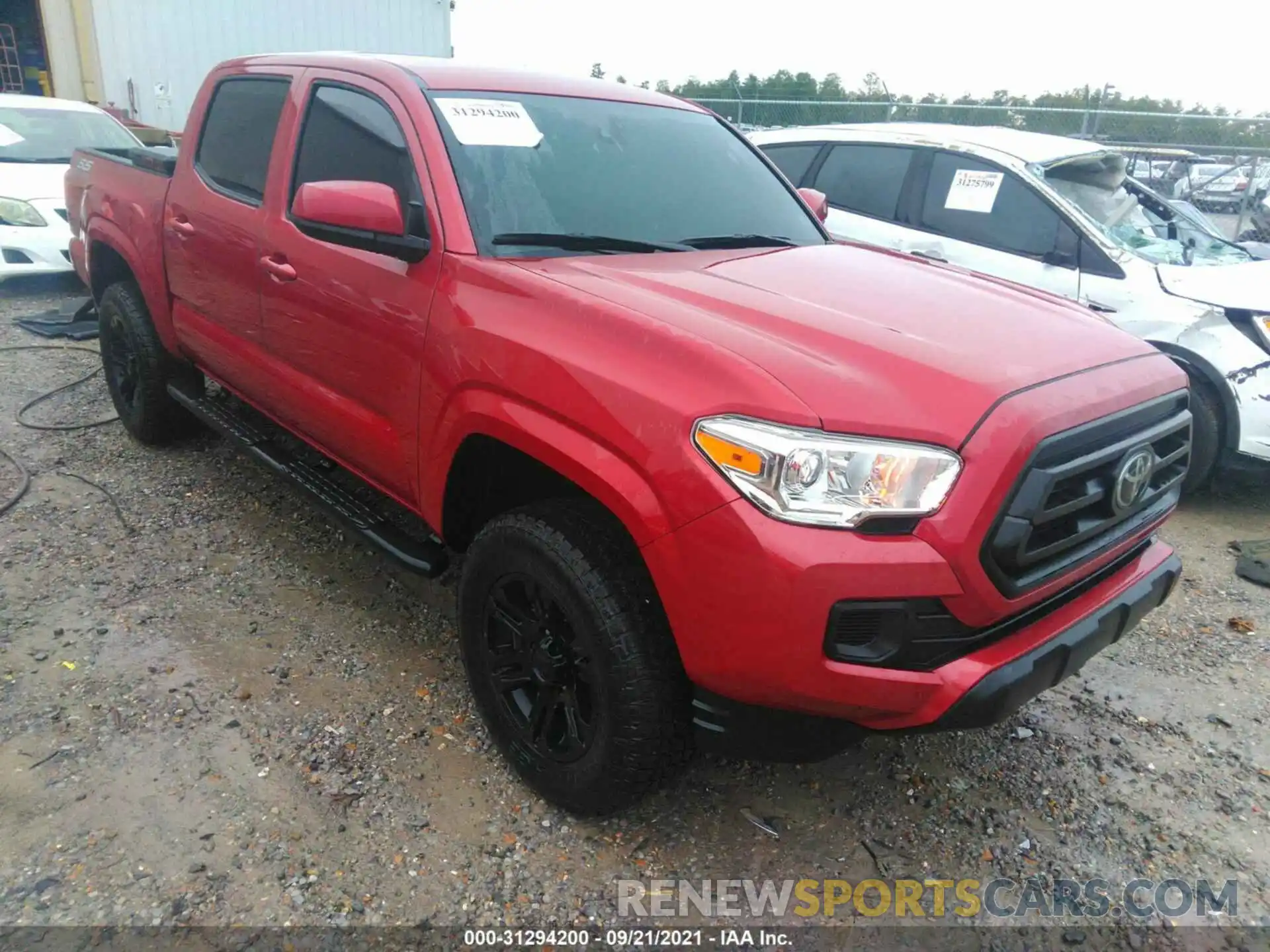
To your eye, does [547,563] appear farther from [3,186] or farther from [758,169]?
[3,186]

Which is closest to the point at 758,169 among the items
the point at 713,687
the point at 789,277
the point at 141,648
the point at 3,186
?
the point at 789,277

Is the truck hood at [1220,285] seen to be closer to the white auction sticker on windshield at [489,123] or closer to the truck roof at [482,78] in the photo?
the truck roof at [482,78]

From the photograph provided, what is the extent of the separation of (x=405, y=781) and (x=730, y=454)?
144 cm

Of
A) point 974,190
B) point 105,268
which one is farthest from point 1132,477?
point 105,268

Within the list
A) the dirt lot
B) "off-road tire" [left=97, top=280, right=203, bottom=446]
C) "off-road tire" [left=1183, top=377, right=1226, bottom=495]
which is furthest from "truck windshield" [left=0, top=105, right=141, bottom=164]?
"off-road tire" [left=1183, top=377, right=1226, bottom=495]

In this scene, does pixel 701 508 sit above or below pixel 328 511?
above

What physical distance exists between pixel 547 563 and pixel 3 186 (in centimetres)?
799

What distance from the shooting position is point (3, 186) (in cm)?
763

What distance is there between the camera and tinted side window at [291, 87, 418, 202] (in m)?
2.76

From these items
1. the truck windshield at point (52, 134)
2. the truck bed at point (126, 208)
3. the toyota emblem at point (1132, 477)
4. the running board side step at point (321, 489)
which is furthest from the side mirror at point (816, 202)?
the truck windshield at point (52, 134)

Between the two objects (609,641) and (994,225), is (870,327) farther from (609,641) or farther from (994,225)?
(994,225)

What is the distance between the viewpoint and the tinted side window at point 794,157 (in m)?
6.04

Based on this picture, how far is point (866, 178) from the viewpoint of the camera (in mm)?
5742

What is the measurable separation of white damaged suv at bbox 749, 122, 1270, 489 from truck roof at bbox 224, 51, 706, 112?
1.87m
